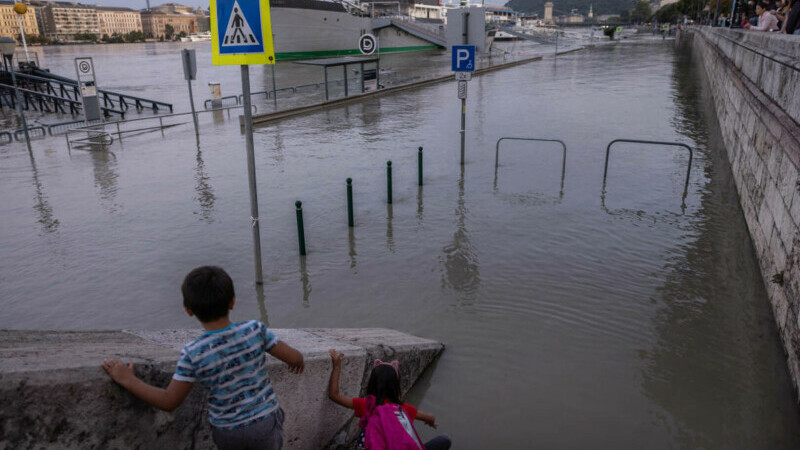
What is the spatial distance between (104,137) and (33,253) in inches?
387

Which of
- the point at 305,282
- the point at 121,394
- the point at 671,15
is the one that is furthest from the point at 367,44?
the point at 671,15

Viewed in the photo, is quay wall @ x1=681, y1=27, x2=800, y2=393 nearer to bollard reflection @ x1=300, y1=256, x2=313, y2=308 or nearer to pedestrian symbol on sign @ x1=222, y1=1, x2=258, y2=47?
bollard reflection @ x1=300, y1=256, x2=313, y2=308

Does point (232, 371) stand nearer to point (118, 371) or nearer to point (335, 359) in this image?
point (118, 371)

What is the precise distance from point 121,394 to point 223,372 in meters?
0.42

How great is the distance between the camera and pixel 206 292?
90.1 inches

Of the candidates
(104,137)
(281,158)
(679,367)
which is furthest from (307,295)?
(104,137)

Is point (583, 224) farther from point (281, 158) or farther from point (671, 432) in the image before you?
point (281, 158)

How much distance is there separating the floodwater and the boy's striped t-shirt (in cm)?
212

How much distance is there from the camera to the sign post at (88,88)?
17.7 meters

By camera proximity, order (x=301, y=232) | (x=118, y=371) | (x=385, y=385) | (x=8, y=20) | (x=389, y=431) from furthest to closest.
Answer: (x=8, y=20) < (x=301, y=232) < (x=385, y=385) < (x=389, y=431) < (x=118, y=371)

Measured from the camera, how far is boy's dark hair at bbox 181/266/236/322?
7.48 ft

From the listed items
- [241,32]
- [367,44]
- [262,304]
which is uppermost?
[241,32]

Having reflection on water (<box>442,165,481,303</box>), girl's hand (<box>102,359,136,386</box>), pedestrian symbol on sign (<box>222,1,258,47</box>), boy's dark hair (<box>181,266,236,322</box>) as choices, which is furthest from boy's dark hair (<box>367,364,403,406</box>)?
pedestrian symbol on sign (<box>222,1,258,47</box>)

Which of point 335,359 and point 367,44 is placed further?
point 367,44
